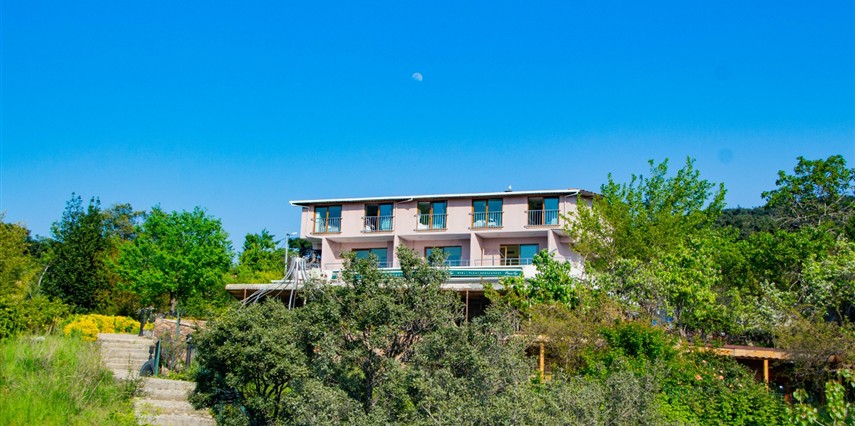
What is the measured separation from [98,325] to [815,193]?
3138 cm

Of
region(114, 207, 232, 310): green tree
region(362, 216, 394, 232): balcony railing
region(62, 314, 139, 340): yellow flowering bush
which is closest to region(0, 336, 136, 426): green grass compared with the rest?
region(62, 314, 139, 340): yellow flowering bush

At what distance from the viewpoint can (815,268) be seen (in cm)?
2367

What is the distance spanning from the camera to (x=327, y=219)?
1512 inches

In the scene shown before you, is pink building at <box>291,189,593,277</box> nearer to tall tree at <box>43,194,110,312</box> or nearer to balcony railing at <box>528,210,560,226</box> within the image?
balcony railing at <box>528,210,560,226</box>

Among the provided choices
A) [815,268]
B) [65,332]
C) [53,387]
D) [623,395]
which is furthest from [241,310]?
[815,268]

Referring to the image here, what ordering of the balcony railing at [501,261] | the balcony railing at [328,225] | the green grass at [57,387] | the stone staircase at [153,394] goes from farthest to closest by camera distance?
the balcony railing at [328,225] < the balcony railing at [501,261] < the stone staircase at [153,394] < the green grass at [57,387]

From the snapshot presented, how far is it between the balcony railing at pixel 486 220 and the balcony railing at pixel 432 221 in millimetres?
1493

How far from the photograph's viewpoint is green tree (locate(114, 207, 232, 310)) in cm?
3244

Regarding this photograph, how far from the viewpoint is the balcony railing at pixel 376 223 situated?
37.3 meters

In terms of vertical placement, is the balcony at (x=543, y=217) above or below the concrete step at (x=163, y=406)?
above

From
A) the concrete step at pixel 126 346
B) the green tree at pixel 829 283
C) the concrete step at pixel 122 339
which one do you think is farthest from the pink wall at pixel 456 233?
the concrete step at pixel 126 346

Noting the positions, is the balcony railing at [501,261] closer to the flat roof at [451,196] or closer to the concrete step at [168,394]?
the flat roof at [451,196]

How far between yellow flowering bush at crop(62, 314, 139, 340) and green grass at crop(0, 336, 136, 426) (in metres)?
5.77

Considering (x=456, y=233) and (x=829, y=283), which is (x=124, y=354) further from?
(x=829, y=283)
